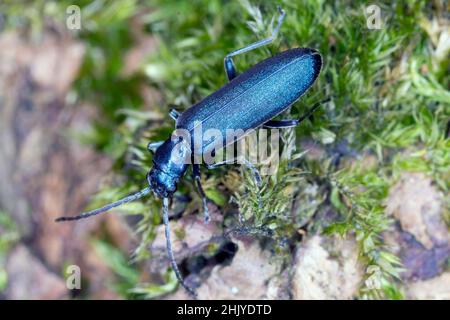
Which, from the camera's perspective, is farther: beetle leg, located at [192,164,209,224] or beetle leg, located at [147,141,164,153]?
beetle leg, located at [147,141,164,153]

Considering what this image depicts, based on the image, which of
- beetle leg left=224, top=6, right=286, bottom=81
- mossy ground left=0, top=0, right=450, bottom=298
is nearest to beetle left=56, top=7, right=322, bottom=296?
beetle leg left=224, top=6, right=286, bottom=81

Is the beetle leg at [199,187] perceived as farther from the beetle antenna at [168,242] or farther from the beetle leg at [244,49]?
the beetle leg at [244,49]

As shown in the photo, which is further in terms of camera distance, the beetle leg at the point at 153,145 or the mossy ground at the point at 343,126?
the beetle leg at the point at 153,145

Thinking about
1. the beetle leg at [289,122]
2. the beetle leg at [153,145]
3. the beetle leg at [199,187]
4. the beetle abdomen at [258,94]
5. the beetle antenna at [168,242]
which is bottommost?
the beetle antenna at [168,242]

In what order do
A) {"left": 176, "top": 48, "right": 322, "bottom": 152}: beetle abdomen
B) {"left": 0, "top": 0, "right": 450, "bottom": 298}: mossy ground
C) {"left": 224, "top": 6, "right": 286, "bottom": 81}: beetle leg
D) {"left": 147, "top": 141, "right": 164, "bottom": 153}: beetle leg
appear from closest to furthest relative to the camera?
{"left": 0, "top": 0, "right": 450, "bottom": 298}: mossy ground < {"left": 176, "top": 48, "right": 322, "bottom": 152}: beetle abdomen < {"left": 224, "top": 6, "right": 286, "bottom": 81}: beetle leg < {"left": 147, "top": 141, "right": 164, "bottom": 153}: beetle leg

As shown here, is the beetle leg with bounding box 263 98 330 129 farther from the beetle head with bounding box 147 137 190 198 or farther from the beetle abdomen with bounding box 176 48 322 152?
the beetle head with bounding box 147 137 190 198

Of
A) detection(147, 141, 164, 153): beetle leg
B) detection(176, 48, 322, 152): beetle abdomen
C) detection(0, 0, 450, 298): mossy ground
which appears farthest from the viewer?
detection(147, 141, 164, 153): beetle leg

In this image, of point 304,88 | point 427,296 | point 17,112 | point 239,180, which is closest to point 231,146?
point 239,180

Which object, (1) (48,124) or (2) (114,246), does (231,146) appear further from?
(1) (48,124)

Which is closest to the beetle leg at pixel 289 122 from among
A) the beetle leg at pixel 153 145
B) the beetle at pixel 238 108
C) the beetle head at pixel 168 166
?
the beetle at pixel 238 108
